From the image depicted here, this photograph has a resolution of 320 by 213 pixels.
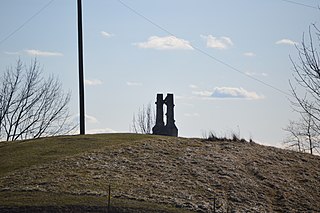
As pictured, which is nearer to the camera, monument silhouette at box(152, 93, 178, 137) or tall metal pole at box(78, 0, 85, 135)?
tall metal pole at box(78, 0, 85, 135)

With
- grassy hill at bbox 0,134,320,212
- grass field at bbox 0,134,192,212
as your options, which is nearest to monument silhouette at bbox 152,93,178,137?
grass field at bbox 0,134,192,212

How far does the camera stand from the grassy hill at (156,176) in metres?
19.6

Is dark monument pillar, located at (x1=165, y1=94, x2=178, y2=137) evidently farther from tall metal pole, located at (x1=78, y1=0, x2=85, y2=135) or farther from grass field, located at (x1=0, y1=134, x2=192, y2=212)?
tall metal pole, located at (x1=78, y1=0, x2=85, y2=135)

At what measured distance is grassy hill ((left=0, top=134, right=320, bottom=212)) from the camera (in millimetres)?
19625

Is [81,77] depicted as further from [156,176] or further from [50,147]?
[156,176]

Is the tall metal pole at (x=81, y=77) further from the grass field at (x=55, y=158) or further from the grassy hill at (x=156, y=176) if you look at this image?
the grassy hill at (x=156, y=176)

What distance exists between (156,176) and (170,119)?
11270 millimetres

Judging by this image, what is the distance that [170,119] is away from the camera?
109 feet

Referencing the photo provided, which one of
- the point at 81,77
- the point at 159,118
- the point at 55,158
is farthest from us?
the point at 159,118

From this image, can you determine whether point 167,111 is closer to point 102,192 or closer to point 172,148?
point 172,148

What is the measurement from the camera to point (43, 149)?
88.2 feet

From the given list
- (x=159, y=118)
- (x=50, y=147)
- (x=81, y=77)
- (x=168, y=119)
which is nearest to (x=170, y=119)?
(x=168, y=119)

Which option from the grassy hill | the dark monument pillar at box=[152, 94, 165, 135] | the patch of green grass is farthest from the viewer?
the dark monument pillar at box=[152, 94, 165, 135]

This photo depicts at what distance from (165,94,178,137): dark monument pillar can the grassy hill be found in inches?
182
